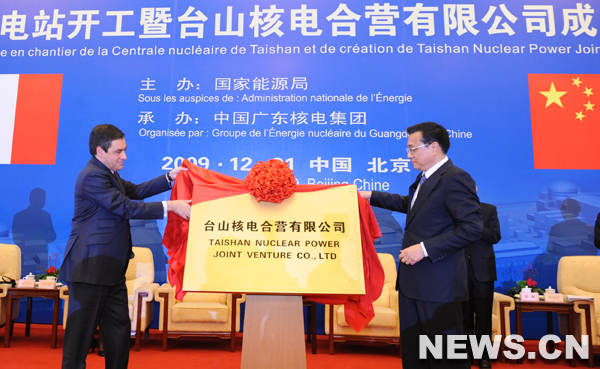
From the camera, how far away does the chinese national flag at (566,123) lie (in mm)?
4863

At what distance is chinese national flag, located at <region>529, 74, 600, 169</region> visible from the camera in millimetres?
4863

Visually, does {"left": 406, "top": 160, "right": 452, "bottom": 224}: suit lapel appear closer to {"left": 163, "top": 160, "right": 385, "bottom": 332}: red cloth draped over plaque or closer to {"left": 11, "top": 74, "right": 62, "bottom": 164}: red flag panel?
{"left": 163, "top": 160, "right": 385, "bottom": 332}: red cloth draped over plaque

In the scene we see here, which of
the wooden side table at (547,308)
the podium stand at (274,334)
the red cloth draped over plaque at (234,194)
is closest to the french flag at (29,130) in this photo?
the red cloth draped over plaque at (234,194)

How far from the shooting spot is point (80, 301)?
251 cm

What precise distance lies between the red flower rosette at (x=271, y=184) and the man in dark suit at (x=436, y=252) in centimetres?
69

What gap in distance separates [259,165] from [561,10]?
4.71 m

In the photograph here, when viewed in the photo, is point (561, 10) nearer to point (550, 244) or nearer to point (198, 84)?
point (550, 244)

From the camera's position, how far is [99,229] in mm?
2607

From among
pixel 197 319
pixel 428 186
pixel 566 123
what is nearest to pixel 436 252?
pixel 428 186

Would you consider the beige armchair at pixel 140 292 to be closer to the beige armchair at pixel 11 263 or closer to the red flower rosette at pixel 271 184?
the beige armchair at pixel 11 263

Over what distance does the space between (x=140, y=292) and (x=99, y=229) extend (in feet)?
6.17

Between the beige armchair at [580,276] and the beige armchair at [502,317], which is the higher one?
the beige armchair at [580,276]

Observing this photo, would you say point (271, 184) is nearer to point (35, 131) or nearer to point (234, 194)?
point (234, 194)

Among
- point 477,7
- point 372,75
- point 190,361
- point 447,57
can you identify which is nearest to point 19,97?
point 190,361
